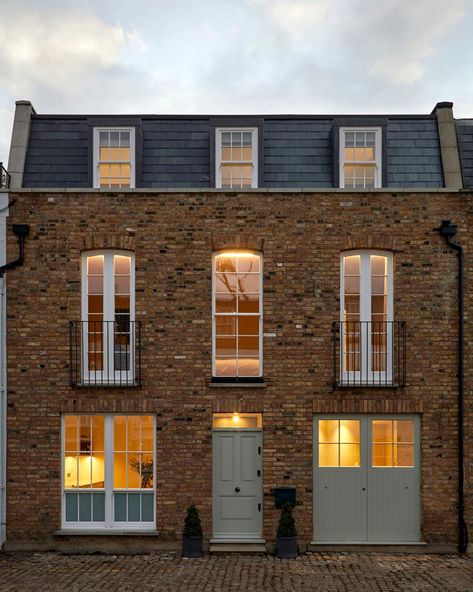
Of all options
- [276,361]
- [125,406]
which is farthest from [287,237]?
[125,406]

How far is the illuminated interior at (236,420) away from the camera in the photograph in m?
10.9

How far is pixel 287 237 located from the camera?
1098cm

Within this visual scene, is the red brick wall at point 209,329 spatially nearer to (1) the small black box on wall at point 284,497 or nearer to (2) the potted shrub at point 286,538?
(1) the small black box on wall at point 284,497

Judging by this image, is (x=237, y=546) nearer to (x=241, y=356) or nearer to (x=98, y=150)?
(x=241, y=356)

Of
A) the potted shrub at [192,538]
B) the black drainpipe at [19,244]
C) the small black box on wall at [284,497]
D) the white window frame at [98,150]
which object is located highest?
the white window frame at [98,150]

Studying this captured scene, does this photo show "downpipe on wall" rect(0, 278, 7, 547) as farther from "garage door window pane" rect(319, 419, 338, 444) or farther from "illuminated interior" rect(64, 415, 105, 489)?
"garage door window pane" rect(319, 419, 338, 444)

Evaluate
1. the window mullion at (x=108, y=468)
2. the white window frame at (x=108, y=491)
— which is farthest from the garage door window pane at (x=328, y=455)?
the window mullion at (x=108, y=468)

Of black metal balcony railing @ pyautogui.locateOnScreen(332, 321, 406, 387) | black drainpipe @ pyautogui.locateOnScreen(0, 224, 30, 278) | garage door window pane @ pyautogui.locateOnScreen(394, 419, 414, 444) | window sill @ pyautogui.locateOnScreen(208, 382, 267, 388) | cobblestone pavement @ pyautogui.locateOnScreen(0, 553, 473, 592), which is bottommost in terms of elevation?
cobblestone pavement @ pyautogui.locateOnScreen(0, 553, 473, 592)

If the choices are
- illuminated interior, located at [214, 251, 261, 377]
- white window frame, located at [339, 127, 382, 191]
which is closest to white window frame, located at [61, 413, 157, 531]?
illuminated interior, located at [214, 251, 261, 377]

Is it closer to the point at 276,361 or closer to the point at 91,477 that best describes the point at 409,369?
the point at 276,361

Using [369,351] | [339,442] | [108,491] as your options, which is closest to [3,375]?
[108,491]

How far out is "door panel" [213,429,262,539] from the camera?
10719 millimetres

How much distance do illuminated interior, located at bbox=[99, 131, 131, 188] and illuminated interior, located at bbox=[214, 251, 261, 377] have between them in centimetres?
277

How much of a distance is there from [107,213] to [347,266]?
511 cm
